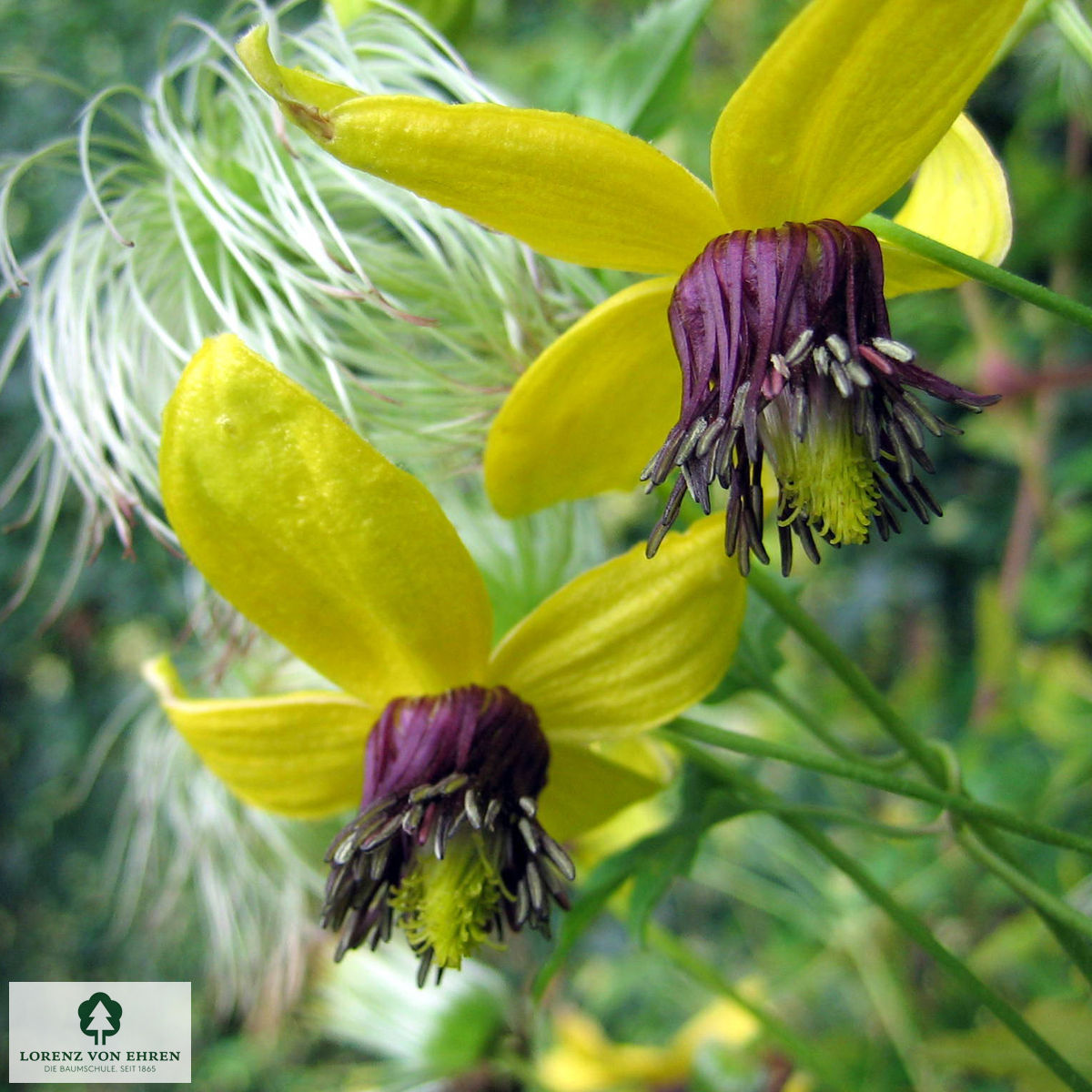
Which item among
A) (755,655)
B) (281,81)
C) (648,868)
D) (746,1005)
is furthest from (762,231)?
(746,1005)

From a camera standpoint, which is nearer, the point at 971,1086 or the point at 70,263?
the point at 70,263

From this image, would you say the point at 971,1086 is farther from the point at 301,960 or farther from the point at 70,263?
the point at 70,263

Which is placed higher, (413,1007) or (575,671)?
(575,671)

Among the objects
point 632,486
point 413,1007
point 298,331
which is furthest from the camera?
Answer: point 413,1007

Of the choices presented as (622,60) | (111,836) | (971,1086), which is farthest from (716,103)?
(111,836)

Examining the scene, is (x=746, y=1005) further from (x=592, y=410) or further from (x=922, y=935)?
(x=592, y=410)
